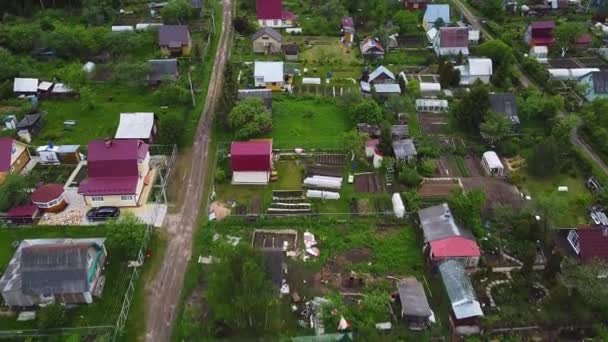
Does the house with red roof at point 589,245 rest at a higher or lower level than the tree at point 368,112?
lower

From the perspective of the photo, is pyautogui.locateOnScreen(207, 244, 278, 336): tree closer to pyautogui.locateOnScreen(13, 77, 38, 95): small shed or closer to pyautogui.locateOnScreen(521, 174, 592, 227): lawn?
pyautogui.locateOnScreen(521, 174, 592, 227): lawn

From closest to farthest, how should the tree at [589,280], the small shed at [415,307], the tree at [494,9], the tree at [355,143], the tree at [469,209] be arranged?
the tree at [589,280] < the small shed at [415,307] < the tree at [469,209] < the tree at [355,143] < the tree at [494,9]

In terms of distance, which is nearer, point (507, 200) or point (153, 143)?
point (507, 200)

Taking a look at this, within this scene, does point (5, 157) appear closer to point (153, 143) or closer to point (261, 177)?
point (153, 143)

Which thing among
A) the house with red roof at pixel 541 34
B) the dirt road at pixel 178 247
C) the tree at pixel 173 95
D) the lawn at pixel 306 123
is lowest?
the dirt road at pixel 178 247

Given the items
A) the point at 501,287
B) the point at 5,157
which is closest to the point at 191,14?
the point at 5,157

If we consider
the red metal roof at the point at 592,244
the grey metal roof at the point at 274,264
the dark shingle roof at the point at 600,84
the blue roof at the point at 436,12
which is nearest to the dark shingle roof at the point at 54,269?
the grey metal roof at the point at 274,264

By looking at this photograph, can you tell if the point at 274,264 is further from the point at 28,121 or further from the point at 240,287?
the point at 28,121

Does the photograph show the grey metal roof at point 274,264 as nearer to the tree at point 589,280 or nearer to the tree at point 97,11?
the tree at point 589,280
